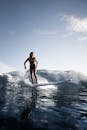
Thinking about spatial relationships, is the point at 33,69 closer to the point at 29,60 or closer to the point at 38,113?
the point at 29,60

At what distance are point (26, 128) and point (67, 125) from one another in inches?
58.9

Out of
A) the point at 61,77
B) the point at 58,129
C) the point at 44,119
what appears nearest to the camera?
the point at 58,129

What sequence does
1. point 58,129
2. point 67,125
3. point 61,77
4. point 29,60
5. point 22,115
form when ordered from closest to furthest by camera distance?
point 58,129 → point 67,125 → point 22,115 → point 29,60 → point 61,77

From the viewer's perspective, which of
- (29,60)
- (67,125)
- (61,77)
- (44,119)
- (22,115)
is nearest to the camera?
(67,125)

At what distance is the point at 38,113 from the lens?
930 centimetres

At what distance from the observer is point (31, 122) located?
25.5 ft

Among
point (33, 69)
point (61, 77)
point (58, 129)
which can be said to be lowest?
point (58, 129)

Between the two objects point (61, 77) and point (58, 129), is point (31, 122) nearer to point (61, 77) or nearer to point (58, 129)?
point (58, 129)

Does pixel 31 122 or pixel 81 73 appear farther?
pixel 81 73

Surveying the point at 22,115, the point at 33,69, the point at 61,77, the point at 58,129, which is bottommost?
the point at 58,129

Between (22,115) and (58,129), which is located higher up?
(22,115)

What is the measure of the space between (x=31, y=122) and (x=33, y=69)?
12.8m

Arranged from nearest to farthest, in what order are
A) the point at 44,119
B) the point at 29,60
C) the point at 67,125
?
1. the point at 67,125
2. the point at 44,119
3. the point at 29,60

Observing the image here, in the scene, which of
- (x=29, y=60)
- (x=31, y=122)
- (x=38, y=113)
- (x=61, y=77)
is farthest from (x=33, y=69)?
(x=61, y=77)
